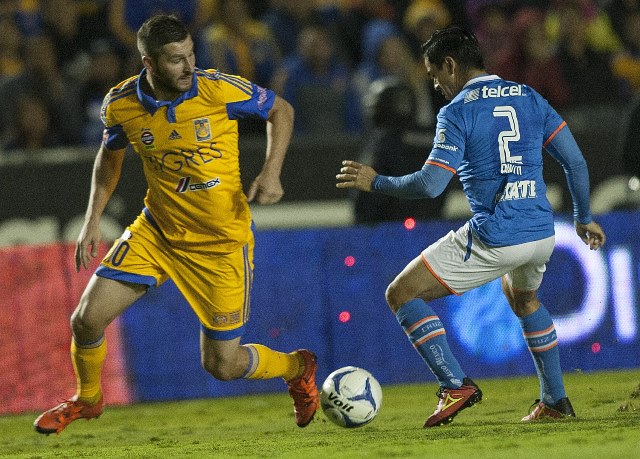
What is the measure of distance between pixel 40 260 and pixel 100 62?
3165mm

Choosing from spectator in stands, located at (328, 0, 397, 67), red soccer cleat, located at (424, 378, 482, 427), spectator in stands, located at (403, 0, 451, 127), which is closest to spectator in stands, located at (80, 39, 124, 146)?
spectator in stands, located at (328, 0, 397, 67)

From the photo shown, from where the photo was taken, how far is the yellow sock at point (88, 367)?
23.5 feet

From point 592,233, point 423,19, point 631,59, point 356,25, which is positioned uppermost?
point 356,25

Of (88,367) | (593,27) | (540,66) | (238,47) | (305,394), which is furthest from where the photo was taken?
(593,27)

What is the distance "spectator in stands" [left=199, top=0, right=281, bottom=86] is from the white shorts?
583cm

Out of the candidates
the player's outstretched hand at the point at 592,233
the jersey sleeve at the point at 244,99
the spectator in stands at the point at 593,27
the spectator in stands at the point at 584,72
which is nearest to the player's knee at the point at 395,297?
the player's outstretched hand at the point at 592,233

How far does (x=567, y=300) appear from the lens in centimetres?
978

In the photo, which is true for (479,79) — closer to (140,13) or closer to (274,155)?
(274,155)

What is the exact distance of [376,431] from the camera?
7156 millimetres

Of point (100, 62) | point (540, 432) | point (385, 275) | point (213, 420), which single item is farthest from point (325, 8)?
point (540, 432)

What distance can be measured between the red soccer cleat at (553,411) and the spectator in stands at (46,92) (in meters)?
6.58

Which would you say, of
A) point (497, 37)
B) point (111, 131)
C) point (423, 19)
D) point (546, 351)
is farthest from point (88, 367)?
point (497, 37)

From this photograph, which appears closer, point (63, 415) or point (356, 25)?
point (63, 415)

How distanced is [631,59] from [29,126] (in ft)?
19.6
